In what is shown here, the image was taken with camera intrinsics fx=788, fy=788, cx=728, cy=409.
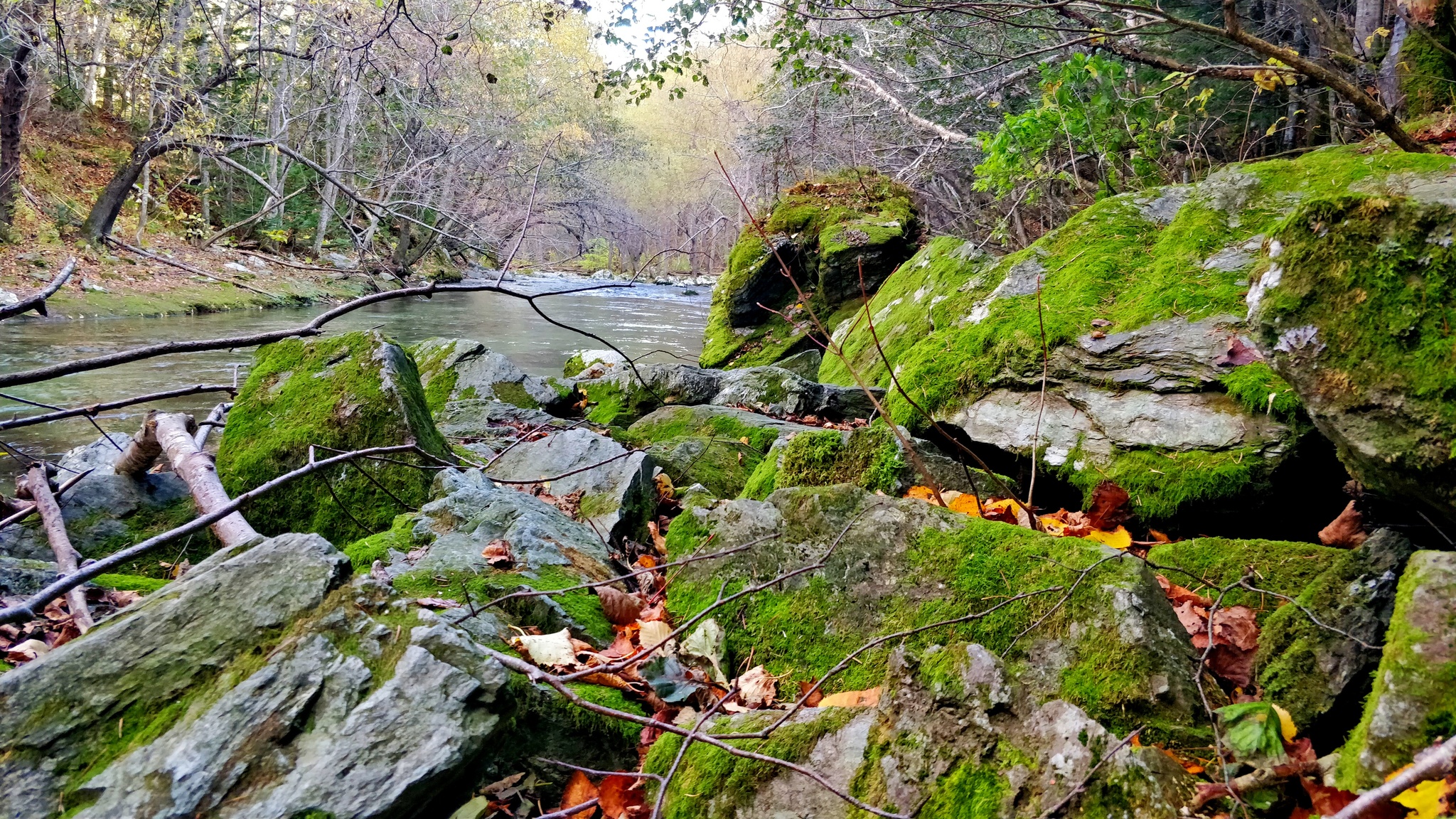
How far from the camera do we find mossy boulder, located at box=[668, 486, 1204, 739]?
6.61ft

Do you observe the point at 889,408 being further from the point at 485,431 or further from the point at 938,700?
the point at 485,431

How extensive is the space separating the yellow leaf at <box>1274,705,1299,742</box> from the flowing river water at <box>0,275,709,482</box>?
13.1 ft

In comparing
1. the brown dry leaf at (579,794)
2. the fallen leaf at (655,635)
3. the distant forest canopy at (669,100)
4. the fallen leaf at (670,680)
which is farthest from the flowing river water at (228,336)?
the brown dry leaf at (579,794)

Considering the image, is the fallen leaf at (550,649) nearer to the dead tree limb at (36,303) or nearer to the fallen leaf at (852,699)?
the fallen leaf at (852,699)

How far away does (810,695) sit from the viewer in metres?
2.23

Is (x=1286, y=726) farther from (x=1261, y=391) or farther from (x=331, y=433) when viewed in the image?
(x=331, y=433)

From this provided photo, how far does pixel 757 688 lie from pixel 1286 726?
138 centimetres

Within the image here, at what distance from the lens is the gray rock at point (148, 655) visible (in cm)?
165

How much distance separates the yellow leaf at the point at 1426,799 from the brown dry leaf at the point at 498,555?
257 centimetres

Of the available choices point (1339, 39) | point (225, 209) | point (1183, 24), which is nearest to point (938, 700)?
point (1183, 24)

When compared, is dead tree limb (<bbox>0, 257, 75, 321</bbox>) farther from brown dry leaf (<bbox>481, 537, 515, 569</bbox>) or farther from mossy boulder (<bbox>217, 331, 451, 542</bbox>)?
mossy boulder (<bbox>217, 331, 451, 542</bbox>)

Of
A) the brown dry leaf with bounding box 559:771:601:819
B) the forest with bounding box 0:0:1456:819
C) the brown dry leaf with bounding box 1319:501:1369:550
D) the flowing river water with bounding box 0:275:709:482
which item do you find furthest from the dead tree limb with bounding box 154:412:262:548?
the brown dry leaf with bounding box 1319:501:1369:550

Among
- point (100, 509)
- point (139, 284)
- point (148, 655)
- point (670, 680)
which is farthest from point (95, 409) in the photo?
point (139, 284)

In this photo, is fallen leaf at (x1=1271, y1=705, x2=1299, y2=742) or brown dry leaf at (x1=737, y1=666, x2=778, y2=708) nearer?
fallen leaf at (x1=1271, y1=705, x2=1299, y2=742)
